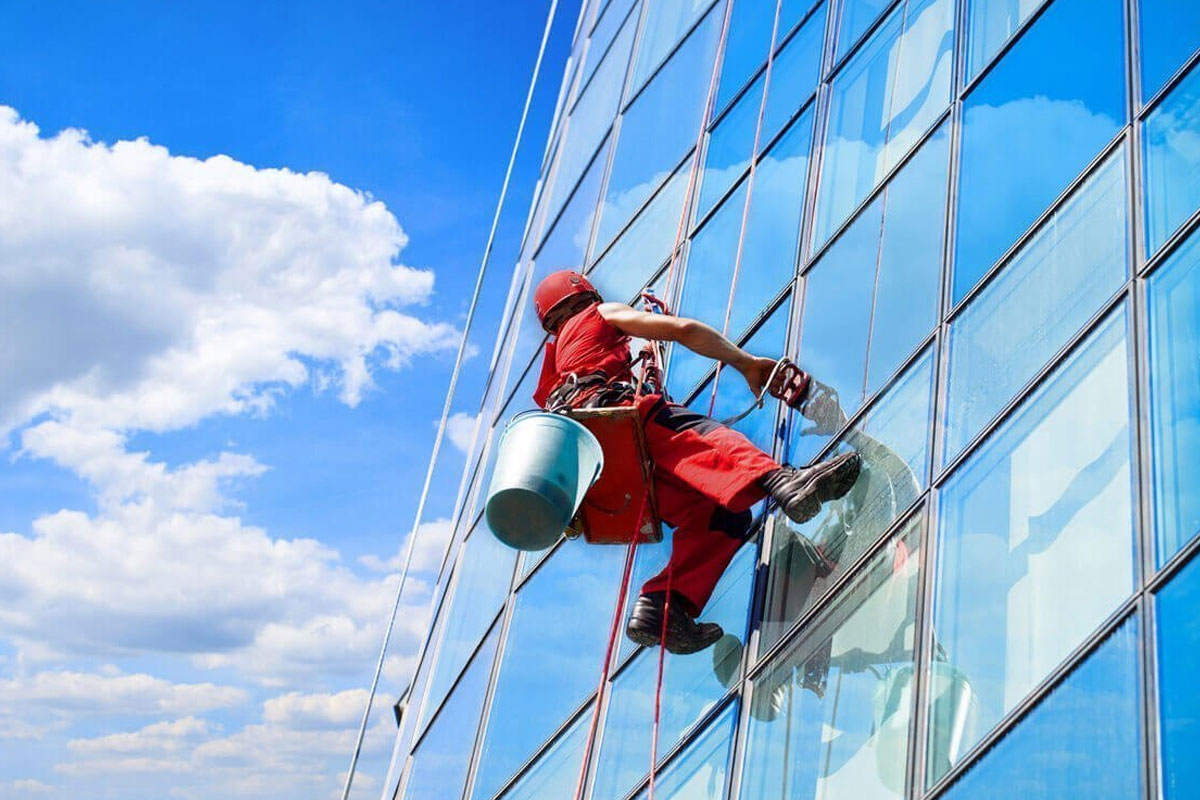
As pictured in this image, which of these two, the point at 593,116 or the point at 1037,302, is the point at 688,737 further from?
the point at 593,116

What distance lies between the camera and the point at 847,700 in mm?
4730

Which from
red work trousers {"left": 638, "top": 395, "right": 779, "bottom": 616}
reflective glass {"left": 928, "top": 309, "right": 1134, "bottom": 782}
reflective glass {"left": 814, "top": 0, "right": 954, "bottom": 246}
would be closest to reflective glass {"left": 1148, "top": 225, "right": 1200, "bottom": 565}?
reflective glass {"left": 928, "top": 309, "right": 1134, "bottom": 782}

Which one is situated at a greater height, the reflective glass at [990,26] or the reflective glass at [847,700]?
the reflective glass at [990,26]

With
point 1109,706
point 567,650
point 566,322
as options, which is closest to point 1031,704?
point 1109,706

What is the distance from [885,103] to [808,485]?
2.99 m

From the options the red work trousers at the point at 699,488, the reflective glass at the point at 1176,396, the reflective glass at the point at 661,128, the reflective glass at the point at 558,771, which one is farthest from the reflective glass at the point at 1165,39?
the reflective glass at the point at 661,128

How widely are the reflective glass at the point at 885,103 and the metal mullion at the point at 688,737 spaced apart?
2536mm

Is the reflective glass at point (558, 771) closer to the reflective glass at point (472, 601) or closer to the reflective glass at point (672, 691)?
the reflective glass at point (672, 691)

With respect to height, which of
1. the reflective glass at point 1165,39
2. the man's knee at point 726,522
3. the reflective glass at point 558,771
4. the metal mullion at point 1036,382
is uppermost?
the reflective glass at point 1165,39

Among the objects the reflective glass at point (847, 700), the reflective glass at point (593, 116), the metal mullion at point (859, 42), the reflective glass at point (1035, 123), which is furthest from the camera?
the reflective glass at point (593, 116)

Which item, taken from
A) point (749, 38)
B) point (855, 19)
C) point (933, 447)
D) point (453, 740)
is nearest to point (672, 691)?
point (933, 447)

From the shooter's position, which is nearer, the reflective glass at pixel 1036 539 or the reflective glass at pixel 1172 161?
the reflective glass at pixel 1036 539

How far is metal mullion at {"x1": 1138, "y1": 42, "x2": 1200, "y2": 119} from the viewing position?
196 inches

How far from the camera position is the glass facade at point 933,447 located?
4035mm
